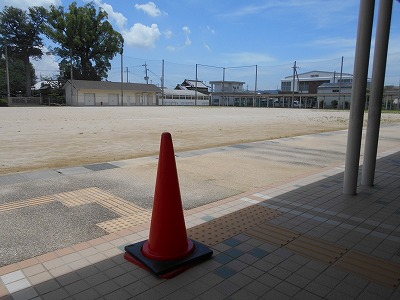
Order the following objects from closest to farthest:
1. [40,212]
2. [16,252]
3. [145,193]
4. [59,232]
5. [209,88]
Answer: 1. [16,252]
2. [59,232]
3. [40,212]
4. [145,193]
5. [209,88]

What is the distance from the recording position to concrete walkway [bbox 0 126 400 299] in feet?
8.42

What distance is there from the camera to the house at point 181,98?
7725cm

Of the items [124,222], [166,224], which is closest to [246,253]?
[166,224]

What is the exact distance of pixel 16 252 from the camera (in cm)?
315

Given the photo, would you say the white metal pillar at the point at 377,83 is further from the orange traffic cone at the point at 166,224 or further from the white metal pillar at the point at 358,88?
the orange traffic cone at the point at 166,224

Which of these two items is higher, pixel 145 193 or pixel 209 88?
pixel 209 88

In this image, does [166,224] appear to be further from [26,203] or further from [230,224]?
[26,203]

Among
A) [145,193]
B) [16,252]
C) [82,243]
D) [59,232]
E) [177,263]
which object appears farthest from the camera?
[145,193]

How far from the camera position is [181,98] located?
80750 mm

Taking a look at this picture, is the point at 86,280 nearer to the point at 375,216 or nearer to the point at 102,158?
the point at 375,216

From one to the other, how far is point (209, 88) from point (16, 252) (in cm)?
9767

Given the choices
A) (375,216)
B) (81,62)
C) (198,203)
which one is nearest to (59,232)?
(198,203)

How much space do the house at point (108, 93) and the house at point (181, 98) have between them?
2.88 metres

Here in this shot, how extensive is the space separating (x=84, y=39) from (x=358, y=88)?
218ft
